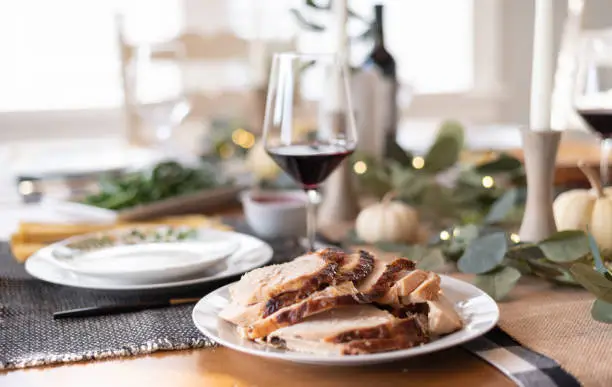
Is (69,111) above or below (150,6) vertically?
below

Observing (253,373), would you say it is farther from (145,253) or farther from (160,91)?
(160,91)

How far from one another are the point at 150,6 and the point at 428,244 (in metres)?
3.25

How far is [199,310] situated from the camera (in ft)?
2.98

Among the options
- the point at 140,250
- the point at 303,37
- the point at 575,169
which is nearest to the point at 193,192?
the point at 140,250

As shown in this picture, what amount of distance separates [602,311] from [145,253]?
2.10 feet

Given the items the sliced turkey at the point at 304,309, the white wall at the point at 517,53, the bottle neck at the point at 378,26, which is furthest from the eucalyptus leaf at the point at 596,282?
the white wall at the point at 517,53

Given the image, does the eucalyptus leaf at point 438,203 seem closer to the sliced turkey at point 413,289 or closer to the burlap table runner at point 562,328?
the burlap table runner at point 562,328

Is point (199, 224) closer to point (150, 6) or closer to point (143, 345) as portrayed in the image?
point (143, 345)

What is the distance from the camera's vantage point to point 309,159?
1.17 m

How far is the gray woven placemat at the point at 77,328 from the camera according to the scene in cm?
88

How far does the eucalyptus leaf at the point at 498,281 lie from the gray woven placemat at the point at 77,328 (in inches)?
13.6

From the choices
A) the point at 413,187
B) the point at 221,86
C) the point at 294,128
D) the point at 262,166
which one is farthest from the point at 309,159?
the point at 221,86

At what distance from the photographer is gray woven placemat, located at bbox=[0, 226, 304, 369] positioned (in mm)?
879

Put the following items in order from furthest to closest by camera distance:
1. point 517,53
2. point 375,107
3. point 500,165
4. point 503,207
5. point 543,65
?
point 517,53 < point 375,107 < point 500,165 < point 503,207 < point 543,65
